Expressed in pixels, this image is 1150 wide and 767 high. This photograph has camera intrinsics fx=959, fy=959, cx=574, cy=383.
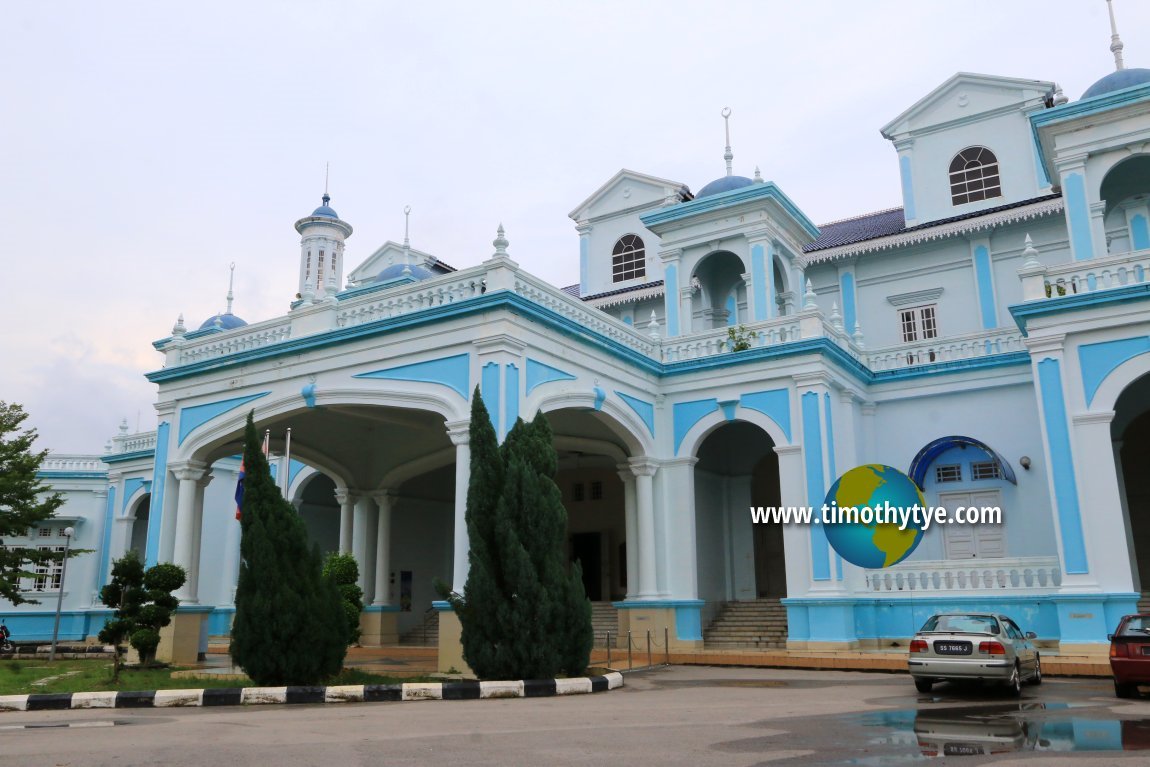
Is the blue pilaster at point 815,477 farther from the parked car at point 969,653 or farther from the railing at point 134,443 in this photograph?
the railing at point 134,443

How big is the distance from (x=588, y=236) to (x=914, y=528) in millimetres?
13206

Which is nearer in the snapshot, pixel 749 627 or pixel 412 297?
pixel 412 297

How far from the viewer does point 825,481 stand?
17953 millimetres

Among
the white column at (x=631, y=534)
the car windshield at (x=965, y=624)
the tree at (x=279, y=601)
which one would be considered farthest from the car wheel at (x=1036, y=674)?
the tree at (x=279, y=601)

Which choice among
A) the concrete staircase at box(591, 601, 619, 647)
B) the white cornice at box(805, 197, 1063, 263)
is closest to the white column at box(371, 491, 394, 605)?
the concrete staircase at box(591, 601, 619, 647)

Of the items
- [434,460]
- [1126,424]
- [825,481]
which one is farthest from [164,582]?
[1126,424]

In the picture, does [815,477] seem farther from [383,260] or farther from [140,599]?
[383,260]

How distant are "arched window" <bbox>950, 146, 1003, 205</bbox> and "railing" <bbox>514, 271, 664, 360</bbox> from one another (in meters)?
9.29

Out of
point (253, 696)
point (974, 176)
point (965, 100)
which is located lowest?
point (253, 696)

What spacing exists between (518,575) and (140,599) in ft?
24.0

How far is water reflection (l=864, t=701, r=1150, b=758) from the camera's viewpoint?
7.29 meters

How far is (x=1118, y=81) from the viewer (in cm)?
1864

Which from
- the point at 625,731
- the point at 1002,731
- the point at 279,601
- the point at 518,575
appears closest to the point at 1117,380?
the point at 1002,731

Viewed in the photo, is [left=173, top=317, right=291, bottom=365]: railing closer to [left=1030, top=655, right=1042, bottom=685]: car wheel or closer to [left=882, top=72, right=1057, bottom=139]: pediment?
[left=1030, top=655, right=1042, bottom=685]: car wheel
